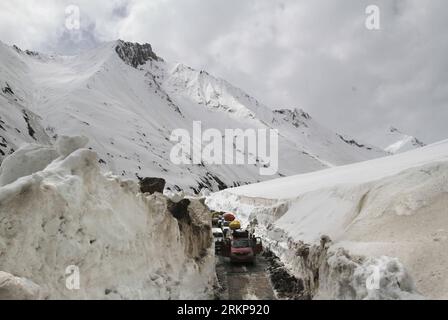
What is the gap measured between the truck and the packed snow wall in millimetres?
6687

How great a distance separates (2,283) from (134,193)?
695cm

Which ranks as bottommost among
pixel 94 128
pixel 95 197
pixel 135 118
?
pixel 95 197

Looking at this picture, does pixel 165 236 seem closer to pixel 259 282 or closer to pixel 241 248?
pixel 259 282

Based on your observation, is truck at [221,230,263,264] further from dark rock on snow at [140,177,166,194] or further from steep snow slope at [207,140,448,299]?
dark rock on snow at [140,177,166,194]

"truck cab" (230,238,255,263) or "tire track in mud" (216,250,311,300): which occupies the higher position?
"truck cab" (230,238,255,263)

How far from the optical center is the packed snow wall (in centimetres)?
908

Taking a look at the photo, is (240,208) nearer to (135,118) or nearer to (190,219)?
(190,219)

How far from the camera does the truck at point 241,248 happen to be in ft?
73.9

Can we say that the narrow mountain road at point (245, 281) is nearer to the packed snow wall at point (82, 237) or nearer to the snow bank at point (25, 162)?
the packed snow wall at point (82, 237)

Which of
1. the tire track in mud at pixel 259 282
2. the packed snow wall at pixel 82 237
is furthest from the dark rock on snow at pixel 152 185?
the packed snow wall at pixel 82 237

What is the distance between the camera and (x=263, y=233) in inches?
1166

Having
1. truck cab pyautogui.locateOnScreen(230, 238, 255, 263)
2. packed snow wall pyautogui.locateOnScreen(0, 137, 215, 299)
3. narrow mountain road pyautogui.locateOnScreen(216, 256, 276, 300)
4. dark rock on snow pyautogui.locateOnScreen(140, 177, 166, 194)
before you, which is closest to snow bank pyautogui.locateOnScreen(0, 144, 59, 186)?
packed snow wall pyautogui.locateOnScreen(0, 137, 215, 299)

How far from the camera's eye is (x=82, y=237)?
34.0 ft
